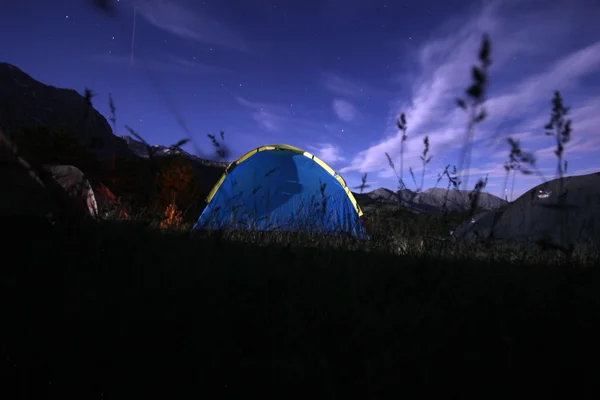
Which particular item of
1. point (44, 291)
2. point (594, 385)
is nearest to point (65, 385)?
point (44, 291)

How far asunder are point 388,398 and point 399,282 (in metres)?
0.76

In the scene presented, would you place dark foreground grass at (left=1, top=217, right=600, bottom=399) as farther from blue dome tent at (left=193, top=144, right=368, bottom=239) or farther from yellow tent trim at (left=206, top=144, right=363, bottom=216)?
yellow tent trim at (left=206, top=144, right=363, bottom=216)

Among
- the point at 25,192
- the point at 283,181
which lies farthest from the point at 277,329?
the point at 283,181

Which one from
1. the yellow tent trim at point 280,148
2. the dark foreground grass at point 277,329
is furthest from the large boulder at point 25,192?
the yellow tent trim at point 280,148

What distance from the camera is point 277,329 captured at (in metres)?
1.14

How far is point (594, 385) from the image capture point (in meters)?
0.95

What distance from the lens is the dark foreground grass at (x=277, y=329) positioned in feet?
3.05

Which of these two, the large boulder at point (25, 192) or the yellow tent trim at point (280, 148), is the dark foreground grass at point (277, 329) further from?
the yellow tent trim at point (280, 148)

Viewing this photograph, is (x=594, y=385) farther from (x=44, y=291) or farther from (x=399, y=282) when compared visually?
(x=44, y=291)

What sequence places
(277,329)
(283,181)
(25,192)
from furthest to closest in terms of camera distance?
(283,181), (25,192), (277,329)

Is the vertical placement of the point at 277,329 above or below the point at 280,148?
below

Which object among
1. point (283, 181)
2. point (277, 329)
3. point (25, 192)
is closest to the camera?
point (277, 329)

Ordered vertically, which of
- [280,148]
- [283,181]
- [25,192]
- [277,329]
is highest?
[280,148]

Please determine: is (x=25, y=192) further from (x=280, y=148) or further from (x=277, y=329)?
(x=280, y=148)
